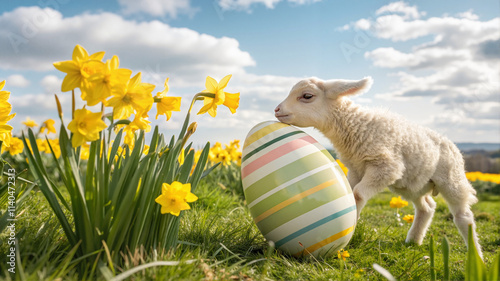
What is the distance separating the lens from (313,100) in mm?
3043

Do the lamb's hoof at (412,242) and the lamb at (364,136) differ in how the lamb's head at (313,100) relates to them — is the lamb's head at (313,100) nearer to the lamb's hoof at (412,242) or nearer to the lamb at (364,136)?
the lamb at (364,136)

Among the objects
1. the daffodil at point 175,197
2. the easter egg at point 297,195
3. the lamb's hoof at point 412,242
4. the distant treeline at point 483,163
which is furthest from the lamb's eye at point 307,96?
the distant treeline at point 483,163

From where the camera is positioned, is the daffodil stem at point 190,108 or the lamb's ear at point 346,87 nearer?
the daffodil stem at point 190,108

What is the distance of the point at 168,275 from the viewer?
184 centimetres

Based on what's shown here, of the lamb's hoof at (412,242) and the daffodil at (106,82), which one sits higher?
the daffodil at (106,82)

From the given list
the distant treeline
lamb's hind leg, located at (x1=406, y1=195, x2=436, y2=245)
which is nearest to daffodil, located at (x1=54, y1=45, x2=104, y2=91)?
lamb's hind leg, located at (x1=406, y1=195, x2=436, y2=245)

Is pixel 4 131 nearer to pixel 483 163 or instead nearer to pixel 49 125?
pixel 49 125

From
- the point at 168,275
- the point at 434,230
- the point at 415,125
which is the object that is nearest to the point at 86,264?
the point at 168,275

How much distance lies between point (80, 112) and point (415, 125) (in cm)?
283

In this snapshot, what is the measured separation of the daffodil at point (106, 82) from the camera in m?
1.72

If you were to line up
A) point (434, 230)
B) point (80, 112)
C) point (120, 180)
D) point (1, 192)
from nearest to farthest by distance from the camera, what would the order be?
point (80, 112)
point (120, 180)
point (1, 192)
point (434, 230)

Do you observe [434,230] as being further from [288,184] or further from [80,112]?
[80,112]

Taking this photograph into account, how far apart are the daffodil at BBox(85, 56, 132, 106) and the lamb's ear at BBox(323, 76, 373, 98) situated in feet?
5.85

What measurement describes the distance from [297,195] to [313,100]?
2.92 ft
